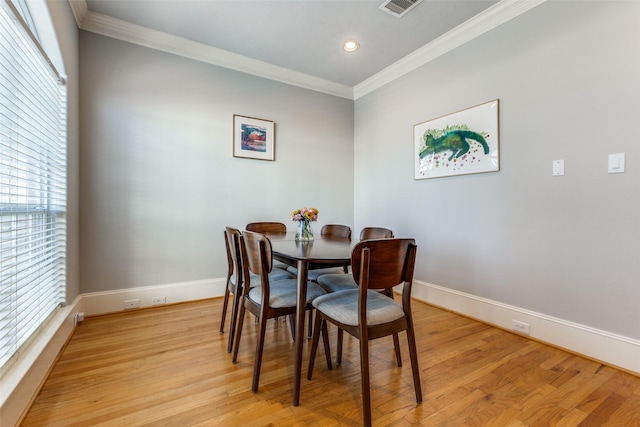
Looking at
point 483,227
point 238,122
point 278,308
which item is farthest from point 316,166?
point 278,308

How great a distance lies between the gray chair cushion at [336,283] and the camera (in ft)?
6.35

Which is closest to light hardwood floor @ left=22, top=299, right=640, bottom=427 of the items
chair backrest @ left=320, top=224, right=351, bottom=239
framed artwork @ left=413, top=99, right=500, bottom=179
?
chair backrest @ left=320, top=224, right=351, bottom=239

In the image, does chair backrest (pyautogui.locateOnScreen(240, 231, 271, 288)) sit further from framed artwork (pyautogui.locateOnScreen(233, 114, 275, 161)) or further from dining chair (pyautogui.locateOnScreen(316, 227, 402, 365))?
framed artwork (pyautogui.locateOnScreen(233, 114, 275, 161))

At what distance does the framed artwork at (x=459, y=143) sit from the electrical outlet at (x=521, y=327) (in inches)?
49.5

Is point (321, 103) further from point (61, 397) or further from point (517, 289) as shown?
point (61, 397)

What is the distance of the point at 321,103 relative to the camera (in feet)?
12.6

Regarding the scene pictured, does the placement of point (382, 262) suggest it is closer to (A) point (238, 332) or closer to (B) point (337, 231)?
(A) point (238, 332)

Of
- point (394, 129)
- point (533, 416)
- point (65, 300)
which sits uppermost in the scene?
point (394, 129)

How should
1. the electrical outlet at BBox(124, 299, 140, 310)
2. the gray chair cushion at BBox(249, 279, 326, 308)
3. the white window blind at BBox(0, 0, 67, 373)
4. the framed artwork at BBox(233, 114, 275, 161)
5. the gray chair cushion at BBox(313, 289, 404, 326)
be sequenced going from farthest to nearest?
the framed artwork at BBox(233, 114, 275, 161) → the electrical outlet at BBox(124, 299, 140, 310) → the gray chair cushion at BBox(249, 279, 326, 308) → the gray chair cushion at BBox(313, 289, 404, 326) → the white window blind at BBox(0, 0, 67, 373)

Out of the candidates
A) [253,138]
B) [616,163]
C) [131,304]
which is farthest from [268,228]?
[616,163]

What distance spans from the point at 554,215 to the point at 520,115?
0.83m

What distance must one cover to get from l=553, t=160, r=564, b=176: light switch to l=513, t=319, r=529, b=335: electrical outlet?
1171 millimetres

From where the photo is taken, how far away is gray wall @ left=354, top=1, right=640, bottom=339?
1.80 m

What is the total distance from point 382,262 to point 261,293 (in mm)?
728
